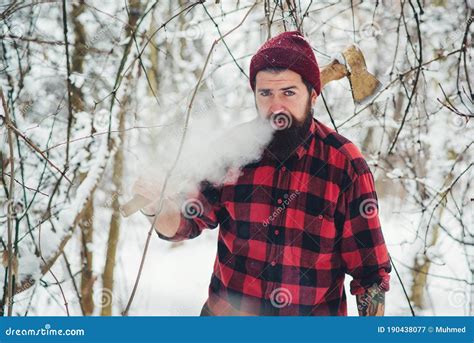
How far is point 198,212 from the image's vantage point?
103 cm

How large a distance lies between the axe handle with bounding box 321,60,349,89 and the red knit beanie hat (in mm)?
146

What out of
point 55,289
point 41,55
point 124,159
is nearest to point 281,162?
point 124,159

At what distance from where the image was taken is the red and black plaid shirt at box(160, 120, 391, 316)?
0.97 m

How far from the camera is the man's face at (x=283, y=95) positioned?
1.00 metres

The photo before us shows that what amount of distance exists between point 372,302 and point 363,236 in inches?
5.3

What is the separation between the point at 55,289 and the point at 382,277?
1.44 metres

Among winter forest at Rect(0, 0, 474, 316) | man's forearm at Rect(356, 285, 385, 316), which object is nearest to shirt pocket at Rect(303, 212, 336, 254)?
man's forearm at Rect(356, 285, 385, 316)

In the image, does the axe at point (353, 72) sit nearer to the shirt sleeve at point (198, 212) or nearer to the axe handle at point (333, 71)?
the axe handle at point (333, 71)

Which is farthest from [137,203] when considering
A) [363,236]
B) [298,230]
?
[363,236]

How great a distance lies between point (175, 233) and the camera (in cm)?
102

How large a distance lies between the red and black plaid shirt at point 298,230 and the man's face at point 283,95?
6cm

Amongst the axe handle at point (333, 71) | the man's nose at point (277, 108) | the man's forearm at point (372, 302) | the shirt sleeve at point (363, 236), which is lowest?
the man's forearm at point (372, 302)

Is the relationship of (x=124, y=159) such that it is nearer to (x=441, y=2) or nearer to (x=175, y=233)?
(x=175, y=233)

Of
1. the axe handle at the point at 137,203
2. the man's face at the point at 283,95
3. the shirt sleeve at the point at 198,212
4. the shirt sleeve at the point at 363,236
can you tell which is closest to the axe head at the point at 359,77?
the man's face at the point at 283,95
